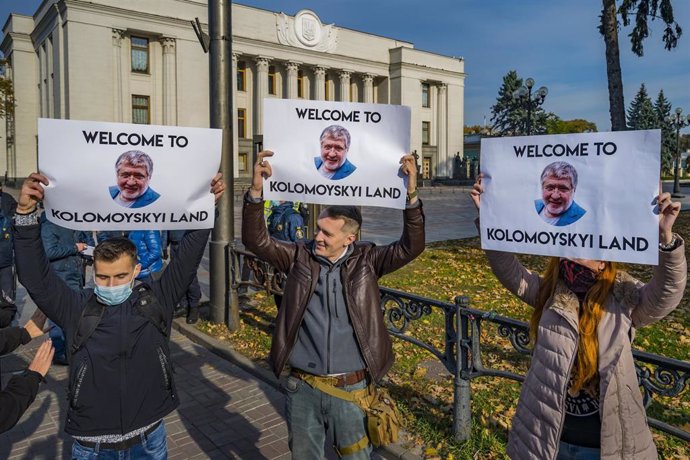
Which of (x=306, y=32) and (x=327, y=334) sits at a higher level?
(x=306, y=32)

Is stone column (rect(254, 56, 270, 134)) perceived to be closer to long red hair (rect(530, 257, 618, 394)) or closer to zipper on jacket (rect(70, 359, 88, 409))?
zipper on jacket (rect(70, 359, 88, 409))

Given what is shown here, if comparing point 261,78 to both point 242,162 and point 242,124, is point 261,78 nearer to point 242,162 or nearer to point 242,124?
point 242,124

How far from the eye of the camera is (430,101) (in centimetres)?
6894

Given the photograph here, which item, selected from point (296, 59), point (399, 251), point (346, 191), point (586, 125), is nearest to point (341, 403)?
point (399, 251)

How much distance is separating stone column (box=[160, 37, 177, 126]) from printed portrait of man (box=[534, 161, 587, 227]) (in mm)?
49378

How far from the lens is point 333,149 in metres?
3.71

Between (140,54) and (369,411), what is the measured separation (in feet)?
169

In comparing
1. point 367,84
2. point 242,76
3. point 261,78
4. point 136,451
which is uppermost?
point 367,84

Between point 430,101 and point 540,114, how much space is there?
2224 centimetres

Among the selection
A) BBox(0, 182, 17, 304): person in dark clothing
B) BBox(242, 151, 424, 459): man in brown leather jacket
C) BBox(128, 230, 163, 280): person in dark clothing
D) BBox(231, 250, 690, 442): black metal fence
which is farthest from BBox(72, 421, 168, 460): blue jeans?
BBox(0, 182, 17, 304): person in dark clothing

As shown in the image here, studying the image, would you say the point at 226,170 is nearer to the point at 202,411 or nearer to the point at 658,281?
the point at 202,411

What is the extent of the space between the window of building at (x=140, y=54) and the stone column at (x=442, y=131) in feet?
117

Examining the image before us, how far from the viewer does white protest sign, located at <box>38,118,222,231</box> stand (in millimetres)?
3248

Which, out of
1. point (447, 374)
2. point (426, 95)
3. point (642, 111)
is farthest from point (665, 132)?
point (447, 374)
